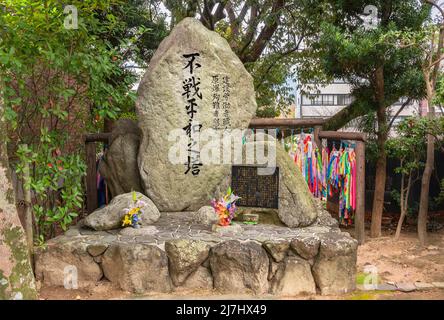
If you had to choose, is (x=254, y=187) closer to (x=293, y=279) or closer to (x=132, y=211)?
(x=293, y=279)

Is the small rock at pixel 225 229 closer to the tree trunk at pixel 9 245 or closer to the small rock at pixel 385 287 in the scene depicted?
the small rock at pixel 385 287

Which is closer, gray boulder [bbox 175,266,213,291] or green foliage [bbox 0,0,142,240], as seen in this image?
green foliage [bbox 0,0,142,240]

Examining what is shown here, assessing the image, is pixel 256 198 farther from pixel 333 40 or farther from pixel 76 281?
pixel 333 40

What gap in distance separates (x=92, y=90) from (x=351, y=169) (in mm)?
4713

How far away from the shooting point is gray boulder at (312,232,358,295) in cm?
524

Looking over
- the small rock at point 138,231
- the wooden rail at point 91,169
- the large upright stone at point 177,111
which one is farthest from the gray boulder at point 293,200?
the wooden rail at point 91,169

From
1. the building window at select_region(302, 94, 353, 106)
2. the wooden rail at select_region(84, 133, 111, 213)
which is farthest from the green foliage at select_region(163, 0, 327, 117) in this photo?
the building window at select_region(302, 94, 353, 106)

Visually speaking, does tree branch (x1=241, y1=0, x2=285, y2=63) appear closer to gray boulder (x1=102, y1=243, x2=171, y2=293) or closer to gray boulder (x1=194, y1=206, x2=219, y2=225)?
gray boulder (x1=194, y1=206, x2=219, y2=225)

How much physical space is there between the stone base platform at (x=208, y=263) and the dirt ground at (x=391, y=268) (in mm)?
118

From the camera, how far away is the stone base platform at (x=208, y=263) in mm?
5152

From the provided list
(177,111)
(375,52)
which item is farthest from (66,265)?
(375,52)

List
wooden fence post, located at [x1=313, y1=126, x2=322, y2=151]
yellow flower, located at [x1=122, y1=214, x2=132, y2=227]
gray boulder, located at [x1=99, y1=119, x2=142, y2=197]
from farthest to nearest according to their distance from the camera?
wooden fence post, located at [x1=313, y1=126, x2=322, y2=151]
gray boulder, located at [x1=99, y1=119, x2=142, y2=197]
yellow flower, located at [x1=122, y1=214, x2=132, y2=227]

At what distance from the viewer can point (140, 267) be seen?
5.14 metres

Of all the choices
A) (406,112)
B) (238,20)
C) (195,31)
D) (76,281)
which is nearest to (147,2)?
(238,20)
